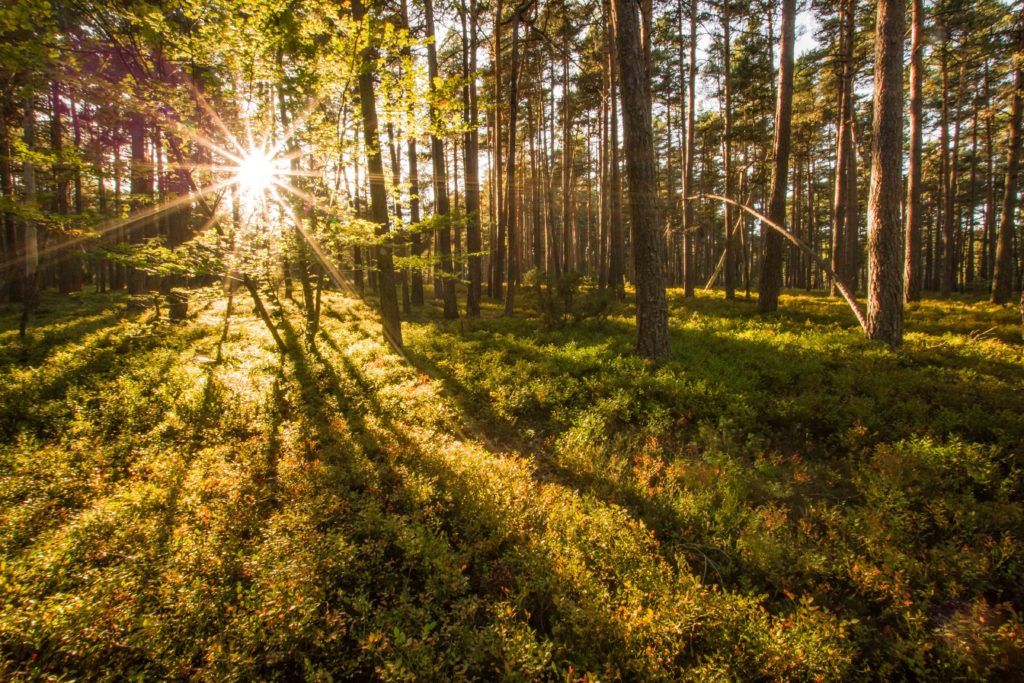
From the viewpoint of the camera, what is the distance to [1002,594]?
3303 mm

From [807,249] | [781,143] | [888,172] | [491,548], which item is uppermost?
[781,143]

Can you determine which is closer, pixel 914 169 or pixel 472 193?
pixel 472 193

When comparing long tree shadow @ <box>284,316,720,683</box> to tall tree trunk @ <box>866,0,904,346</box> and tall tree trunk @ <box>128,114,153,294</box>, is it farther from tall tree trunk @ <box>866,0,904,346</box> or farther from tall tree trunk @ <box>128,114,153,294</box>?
tall tree trunk @ <box>866,0,904,346</box>

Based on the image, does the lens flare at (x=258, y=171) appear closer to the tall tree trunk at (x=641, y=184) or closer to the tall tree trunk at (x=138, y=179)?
the tall tree trunk at (x=138, y=179)

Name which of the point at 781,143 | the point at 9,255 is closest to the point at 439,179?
the point at 781,143

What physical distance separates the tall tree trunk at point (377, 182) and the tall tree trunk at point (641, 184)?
4833 millimetres

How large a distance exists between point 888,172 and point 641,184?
Result: 15.3 ft

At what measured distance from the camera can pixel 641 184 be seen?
7719mm

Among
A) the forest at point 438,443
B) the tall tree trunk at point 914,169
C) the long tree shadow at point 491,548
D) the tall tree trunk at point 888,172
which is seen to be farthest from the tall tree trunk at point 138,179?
the tall tree trunk at point 914,169

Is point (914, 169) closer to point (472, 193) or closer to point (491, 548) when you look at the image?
point (472, 193)

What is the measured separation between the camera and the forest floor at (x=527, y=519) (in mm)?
2738

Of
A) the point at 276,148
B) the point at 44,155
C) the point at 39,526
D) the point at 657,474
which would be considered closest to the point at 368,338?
the point at 276,148

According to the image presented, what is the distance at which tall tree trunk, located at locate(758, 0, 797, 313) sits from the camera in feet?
38.1

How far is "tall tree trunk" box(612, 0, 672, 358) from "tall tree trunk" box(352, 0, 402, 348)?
483cm
